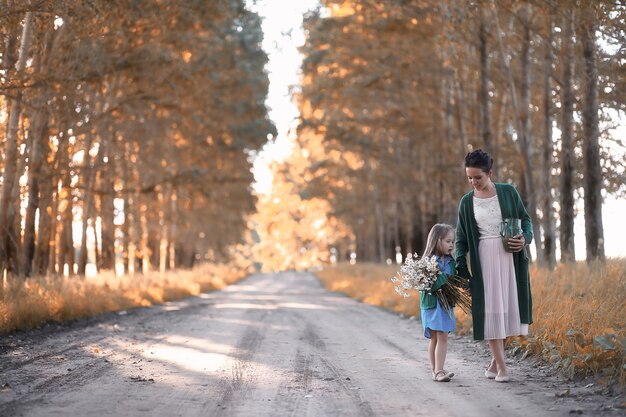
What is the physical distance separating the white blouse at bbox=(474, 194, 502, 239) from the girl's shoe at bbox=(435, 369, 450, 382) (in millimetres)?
1429

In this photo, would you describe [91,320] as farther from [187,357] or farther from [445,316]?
[445,316]

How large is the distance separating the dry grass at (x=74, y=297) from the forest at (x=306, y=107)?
118 cm

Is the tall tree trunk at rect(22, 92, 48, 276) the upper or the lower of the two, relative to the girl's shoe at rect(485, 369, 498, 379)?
upper

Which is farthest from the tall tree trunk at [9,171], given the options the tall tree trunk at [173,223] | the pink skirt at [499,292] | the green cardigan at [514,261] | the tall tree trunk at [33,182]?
the tall tree trunk at [173,223]

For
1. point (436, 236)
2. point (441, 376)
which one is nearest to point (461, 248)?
point (436, 236)

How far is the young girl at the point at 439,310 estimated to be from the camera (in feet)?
26.0

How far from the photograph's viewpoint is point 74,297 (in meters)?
16.5

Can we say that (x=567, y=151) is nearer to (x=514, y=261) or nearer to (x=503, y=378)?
(x=514, y=261)

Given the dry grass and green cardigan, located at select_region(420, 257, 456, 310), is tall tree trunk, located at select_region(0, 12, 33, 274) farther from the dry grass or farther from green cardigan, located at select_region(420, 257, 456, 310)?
green cardigan, located at select_region(420, 257, 456, 310)

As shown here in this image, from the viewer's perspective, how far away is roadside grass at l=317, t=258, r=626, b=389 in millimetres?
7555

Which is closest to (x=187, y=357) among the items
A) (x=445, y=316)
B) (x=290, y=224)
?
(x=445, y=316)

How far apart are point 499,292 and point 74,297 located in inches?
444

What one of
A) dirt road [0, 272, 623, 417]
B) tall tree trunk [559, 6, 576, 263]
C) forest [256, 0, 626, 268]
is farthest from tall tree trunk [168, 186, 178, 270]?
dirt road [0, 272, 623, 417]

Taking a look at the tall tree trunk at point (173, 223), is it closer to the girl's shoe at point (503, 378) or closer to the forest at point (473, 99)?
the forest at point (473, 99)
